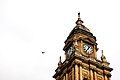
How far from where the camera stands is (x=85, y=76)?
52.3 m

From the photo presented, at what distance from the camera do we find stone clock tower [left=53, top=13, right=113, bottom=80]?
172 ft

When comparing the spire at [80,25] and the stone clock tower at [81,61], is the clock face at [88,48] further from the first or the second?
the spire at [80,25]

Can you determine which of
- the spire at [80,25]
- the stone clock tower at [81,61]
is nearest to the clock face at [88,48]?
the stone clock tower at [81,61]

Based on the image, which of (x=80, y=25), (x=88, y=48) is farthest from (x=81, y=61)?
(x=80, y=25)

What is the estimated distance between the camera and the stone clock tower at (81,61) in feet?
172

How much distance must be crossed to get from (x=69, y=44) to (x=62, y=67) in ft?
12.3

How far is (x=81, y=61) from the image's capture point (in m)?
53.1

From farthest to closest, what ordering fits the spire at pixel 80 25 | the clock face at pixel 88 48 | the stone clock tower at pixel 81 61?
1. the spire at pixel 80 25
2. the clock face at pixel 88 48
3. the stone clock tower at pixel 81 61

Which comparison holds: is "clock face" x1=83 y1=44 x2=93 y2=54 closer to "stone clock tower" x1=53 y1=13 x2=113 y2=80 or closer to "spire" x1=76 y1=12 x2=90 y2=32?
"stone clock tower" x1=53 y1=13 x2=113 y2=80

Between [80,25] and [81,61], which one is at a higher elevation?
[80,25]

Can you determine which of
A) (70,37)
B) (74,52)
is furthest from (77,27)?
(74,52)

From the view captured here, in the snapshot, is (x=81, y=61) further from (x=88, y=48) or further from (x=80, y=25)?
(x=80, y=25)

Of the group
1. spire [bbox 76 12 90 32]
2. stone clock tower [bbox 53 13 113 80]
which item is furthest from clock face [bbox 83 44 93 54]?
spire [bbox 76 12 90 32]

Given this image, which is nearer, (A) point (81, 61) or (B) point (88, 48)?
(A) point (81, 61)
